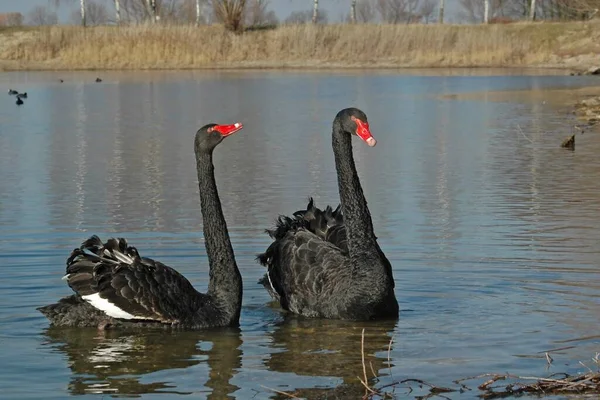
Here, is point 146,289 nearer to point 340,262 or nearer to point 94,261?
point 94,261

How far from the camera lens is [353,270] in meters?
7.00

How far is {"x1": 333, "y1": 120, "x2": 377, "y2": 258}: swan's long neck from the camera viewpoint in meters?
7.04

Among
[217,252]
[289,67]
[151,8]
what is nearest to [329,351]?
[217,252]

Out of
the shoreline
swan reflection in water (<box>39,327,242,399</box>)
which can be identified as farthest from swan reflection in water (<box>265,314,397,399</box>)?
the shoreline

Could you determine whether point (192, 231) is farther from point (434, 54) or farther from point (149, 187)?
point (434, 54)

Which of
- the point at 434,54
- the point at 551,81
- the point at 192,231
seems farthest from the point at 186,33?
the point at 192,231

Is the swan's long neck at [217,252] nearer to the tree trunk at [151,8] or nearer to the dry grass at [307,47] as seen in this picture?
the dry grass at [307,47]

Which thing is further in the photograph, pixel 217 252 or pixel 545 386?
pixel 217 252

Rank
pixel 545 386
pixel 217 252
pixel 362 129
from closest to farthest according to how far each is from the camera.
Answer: pixel 545 386 → pixel 217 252 → pixel 362 129

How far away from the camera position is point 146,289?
654 cm

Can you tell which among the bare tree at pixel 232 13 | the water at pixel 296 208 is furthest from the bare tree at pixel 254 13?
the water at pixel 296 208

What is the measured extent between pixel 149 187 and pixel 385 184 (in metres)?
2.58

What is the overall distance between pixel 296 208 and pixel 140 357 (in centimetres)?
476

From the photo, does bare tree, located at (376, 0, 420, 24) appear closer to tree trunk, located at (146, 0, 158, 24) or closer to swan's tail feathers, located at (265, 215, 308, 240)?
tree trunk, located at (146, 0, 158, 24)
